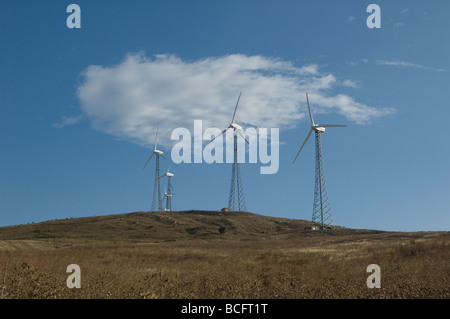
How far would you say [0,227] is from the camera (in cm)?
8588

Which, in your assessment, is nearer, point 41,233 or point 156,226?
point 41,233

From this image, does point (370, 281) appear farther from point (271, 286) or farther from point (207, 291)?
point (207, 291)

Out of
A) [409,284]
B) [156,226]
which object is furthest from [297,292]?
[156,226]

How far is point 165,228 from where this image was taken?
82000 millimetres

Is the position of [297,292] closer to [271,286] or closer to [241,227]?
[271,286]

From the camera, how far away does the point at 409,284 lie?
12.5 metres

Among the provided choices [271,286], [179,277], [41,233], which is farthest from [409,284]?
[41,233]

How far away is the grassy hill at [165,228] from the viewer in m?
70.6

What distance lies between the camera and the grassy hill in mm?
70562
